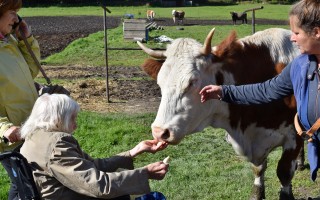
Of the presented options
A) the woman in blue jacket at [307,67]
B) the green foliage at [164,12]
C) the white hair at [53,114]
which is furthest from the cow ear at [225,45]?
the green foliage at [164,12]

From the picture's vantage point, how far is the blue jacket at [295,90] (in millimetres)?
3000

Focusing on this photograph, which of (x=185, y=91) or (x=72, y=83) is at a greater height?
(x=185, y=91)

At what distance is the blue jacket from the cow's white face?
85 cm

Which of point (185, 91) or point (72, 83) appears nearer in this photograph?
point (185, 91)

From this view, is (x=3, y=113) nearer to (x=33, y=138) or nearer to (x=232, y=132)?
(x=33, y=138)

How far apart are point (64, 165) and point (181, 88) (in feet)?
5.38

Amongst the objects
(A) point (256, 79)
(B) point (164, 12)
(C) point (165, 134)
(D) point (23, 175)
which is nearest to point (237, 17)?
(B) point (164, 12)

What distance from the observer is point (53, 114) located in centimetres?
318

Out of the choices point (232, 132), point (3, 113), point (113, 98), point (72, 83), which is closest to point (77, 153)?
point (3, 113)

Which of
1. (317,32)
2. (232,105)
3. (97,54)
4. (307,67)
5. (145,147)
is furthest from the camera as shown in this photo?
(97,54)

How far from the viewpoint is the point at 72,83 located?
11859 millimetres

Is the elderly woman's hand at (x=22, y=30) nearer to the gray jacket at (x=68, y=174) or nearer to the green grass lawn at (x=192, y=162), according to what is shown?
the gray jacket at (x=68, y=174)

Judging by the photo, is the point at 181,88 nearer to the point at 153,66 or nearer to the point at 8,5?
the point at 153,66

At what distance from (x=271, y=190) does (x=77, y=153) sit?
3266mm
